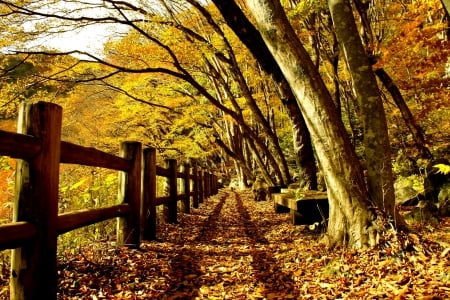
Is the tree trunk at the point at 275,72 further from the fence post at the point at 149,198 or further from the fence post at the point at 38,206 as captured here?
the fence post at the point at 38,206

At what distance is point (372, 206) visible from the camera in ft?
12.9

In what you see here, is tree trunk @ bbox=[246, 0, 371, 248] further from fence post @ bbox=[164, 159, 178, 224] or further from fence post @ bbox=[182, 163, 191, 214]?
fence post @ bbox=[182, 163, 191, 214]

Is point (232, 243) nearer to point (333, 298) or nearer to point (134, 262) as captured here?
point (134, 262)

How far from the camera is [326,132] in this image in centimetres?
402

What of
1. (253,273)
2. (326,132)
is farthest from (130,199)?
(326,132)

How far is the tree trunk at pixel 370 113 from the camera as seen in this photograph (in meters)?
4.04

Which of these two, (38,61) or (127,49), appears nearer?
(38,61)

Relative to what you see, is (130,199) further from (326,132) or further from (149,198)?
(326,132)

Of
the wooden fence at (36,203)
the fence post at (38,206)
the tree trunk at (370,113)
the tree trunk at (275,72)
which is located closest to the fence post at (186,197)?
the tree trunk at (275,72)

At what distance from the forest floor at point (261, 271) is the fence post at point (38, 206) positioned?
62 centimetres

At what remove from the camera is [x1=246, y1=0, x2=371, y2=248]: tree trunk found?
397cm

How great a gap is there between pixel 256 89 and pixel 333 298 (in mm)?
15139

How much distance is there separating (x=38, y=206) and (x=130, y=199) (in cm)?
210

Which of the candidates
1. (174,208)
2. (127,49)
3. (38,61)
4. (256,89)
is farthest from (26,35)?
(256,89)
